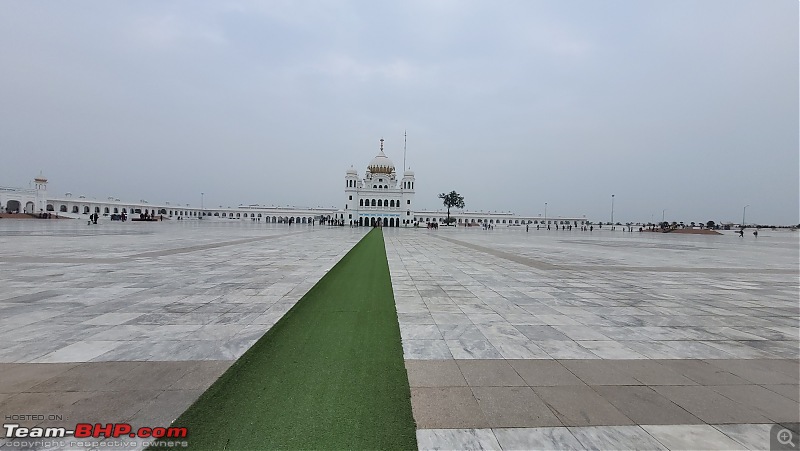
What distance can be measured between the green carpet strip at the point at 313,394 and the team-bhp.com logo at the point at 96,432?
0.11 metres

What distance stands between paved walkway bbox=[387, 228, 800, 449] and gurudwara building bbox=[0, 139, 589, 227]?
6623 centimetres

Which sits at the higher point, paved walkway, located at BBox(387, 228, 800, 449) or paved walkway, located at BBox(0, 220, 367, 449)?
paved walkway, located at BBox(387, 228, 800, 449)

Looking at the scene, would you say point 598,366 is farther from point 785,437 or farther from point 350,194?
point 350,194

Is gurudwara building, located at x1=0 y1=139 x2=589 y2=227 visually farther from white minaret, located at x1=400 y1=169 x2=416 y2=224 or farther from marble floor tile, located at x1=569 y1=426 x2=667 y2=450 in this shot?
marble floor tile, located at x1=569 y1=426 x2=667 y2=450

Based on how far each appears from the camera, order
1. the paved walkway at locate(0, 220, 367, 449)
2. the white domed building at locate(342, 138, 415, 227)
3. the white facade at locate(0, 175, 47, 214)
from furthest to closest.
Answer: the white domed building at locate(342, 138, 415, 227), the white facade at locate(0, 175, 47, 214), the paved walkway at locate(0, 220, 367, 449)

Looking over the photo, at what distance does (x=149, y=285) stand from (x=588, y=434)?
26.3 feet

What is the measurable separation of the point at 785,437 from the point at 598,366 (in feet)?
4.52

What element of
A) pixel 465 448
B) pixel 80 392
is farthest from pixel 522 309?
pixel 80 392

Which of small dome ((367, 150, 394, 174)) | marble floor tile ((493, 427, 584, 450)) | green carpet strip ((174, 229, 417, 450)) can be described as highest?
small dome ((367, 150, 394, 174))

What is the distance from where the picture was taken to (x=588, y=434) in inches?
103

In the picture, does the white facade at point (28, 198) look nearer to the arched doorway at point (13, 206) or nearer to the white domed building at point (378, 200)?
the arched doorway at point (13, 206)

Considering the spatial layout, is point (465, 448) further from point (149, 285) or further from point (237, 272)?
point (237, 272)

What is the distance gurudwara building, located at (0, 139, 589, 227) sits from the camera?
6359 centimetres

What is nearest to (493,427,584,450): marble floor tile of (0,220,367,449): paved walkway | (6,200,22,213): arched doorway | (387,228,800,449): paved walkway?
(387,228,800,449): paved walkway
